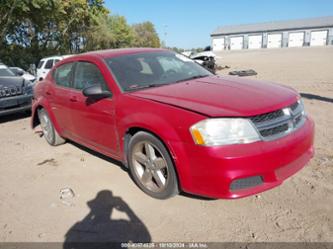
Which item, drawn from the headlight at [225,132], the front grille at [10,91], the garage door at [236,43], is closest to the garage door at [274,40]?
the garage door at [236,43]

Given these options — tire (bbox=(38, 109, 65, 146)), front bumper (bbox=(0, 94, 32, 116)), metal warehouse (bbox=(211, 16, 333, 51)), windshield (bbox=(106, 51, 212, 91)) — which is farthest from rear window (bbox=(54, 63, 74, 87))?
metal warehouse (bbox=(211, 16, 333, 51))

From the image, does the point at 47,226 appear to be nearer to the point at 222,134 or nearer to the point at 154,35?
the point at 222,134

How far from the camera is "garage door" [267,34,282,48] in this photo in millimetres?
80250

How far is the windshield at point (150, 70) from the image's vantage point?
12.8 ft

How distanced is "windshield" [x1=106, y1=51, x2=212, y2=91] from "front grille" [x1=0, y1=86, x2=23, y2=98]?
4.66 meters

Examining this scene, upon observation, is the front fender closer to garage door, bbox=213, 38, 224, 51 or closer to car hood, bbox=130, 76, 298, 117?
car hood, bbox=130, 76, 298, 117

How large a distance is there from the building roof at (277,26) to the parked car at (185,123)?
8462 centimetres

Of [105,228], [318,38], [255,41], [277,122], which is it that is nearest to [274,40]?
Result: [255,41]

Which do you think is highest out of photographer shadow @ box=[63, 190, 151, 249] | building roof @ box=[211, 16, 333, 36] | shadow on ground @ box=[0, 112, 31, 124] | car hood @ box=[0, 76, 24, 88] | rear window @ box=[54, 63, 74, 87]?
building roof @ box=[211, 16, 333, 36]

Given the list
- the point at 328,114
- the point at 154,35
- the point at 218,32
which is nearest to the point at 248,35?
the point at 218,32

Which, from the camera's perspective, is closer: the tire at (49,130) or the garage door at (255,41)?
the tire at (49,130)

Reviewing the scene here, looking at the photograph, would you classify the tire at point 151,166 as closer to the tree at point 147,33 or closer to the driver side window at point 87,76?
the driver side window at point 87,76

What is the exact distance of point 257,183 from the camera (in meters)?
2.91

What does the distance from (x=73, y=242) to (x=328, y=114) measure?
231 inches
